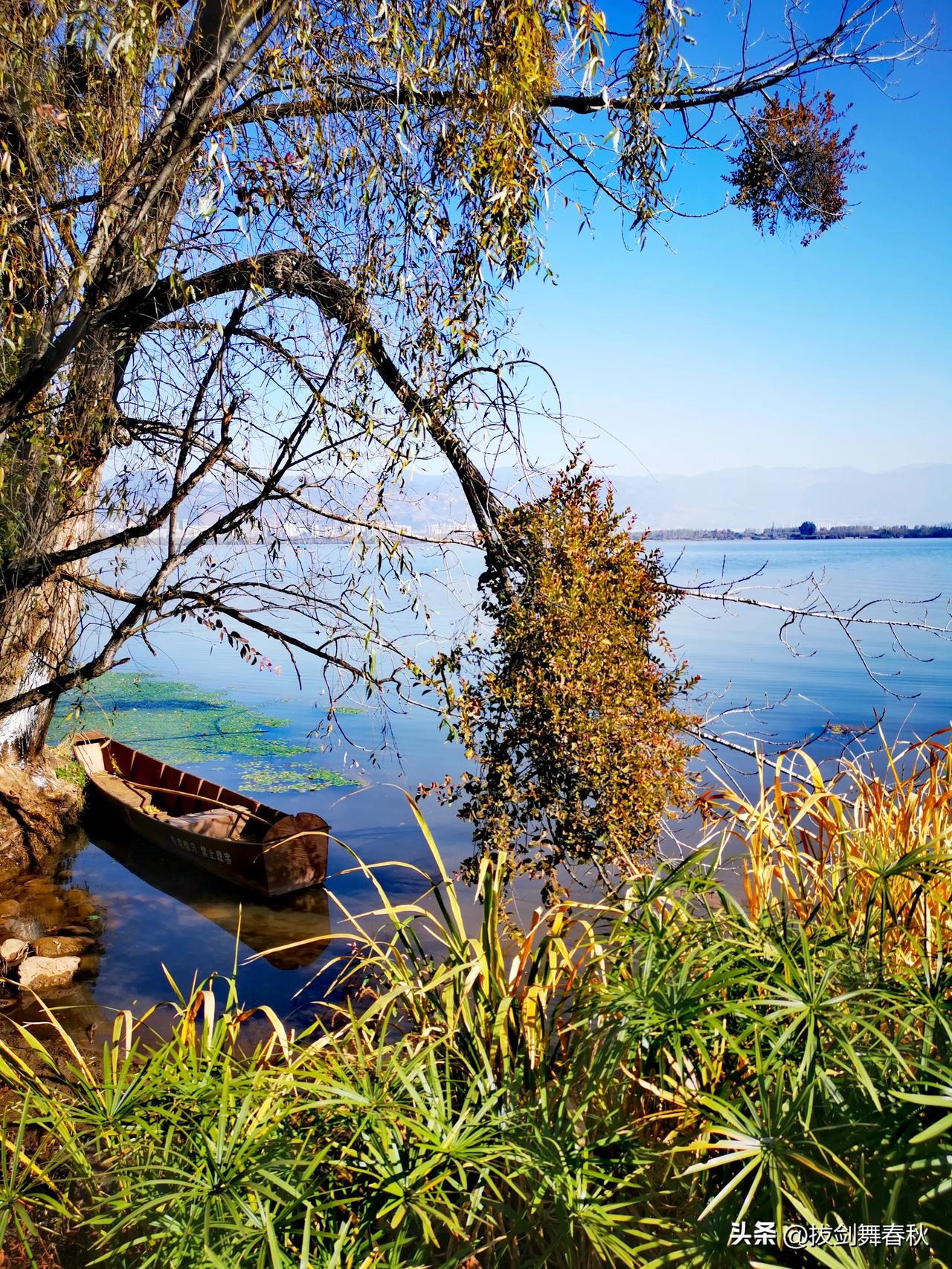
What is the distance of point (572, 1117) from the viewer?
5.49 feet

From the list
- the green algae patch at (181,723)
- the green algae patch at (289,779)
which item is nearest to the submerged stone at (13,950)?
the green algae patch at (289,779)

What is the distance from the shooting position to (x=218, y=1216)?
1.56m

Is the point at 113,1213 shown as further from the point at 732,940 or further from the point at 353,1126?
the point at 732,940

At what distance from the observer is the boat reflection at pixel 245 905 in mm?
7504

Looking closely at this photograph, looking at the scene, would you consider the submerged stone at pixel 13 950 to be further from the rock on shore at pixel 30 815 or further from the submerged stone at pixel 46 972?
the rock on shore at pixel 30 815

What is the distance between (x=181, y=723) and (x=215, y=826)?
754cm

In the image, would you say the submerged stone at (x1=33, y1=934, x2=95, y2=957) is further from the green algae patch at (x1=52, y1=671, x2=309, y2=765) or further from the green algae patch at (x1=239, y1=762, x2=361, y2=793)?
the green algae patch at (x1=52, y1=671, x2=309, y2=765)

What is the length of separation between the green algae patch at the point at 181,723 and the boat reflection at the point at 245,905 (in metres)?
3.28

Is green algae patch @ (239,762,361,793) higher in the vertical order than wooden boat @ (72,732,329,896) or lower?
lower

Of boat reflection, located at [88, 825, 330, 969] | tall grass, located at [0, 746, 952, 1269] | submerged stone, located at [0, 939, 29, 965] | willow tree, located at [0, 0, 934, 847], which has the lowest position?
boat reflection, located at [88, 825, 330, 969]

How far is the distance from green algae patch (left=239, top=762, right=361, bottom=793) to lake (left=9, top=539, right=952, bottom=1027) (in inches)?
6.8

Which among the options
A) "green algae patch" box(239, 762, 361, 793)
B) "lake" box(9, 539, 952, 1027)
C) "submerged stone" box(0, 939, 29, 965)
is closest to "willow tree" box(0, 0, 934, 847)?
"lake" box(9, 539, 952, 1027)

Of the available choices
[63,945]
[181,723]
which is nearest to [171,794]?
[63,945]

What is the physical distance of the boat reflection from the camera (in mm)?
7504
